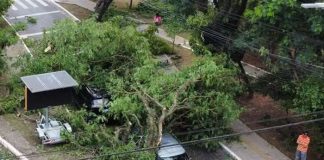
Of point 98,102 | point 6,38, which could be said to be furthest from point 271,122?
point 6,38

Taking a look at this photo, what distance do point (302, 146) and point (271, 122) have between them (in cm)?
433

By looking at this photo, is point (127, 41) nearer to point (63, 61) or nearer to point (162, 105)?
point (63, 61)

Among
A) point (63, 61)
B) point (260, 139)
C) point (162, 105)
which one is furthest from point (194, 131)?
point (63, 61)

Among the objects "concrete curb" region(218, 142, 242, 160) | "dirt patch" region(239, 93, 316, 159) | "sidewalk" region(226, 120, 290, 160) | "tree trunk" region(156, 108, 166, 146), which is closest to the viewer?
"tree trunk" region(156, 108, 166, 146)

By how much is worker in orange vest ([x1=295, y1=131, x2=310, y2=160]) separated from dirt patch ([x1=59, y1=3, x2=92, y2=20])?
64.6 ft

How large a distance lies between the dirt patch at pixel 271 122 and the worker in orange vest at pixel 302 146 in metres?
1.44

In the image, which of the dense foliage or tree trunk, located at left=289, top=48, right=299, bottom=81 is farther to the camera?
tree trunk, located at left=289, top=48, right=299, bottom=81

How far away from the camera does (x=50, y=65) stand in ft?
78.0

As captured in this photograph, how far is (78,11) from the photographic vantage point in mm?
38656

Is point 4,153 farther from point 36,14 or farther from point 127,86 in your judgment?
point 36,14

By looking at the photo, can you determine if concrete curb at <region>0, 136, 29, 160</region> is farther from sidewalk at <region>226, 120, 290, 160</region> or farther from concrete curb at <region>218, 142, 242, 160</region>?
sidewalk at <region>226, 120, 290, 160</region>

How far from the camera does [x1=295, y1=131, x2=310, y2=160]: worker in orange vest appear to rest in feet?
67.8

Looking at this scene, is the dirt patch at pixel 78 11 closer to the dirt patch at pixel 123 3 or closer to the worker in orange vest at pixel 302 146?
the dirt patch at pixel 123 3

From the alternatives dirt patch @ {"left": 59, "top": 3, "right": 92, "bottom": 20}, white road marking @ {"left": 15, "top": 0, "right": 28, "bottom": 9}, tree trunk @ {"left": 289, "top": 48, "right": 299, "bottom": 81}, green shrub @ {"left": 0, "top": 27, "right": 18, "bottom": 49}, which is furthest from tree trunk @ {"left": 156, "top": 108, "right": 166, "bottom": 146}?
white road marking @ {"left": 15, "top": 0, "right": 28, "bottom": 9}
